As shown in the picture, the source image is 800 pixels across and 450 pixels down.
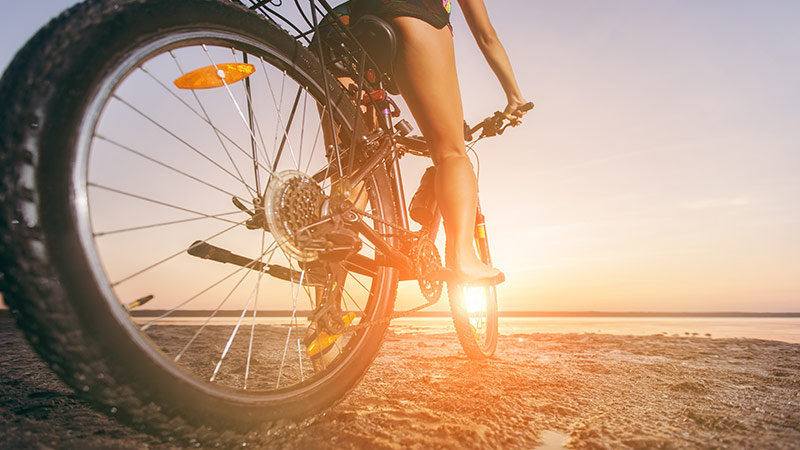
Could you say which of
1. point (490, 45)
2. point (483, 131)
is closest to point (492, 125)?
point (483, 131)

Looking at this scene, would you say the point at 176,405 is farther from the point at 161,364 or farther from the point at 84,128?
the point at 84,128

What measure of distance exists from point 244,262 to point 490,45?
1.68 meters

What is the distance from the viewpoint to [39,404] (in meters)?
1.28

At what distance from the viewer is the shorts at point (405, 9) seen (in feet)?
5.13

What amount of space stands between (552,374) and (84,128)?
217cm

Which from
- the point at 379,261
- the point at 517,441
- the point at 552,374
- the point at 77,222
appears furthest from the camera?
the point at 552,374

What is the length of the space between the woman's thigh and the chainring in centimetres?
52

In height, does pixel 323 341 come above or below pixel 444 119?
below

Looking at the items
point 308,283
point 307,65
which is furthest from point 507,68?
point 308,283

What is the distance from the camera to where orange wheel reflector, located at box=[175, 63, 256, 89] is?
4.07 ft

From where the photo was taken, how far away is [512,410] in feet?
4.47

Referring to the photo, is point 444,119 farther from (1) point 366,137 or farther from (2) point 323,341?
(2) point 323,341

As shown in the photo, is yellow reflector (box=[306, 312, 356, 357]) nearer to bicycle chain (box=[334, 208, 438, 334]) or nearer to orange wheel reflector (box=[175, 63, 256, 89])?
bicycle chain (box=[334, 208, 438, 334])

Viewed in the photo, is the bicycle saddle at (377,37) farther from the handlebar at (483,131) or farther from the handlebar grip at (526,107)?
the handlebar grip at (526,107)
